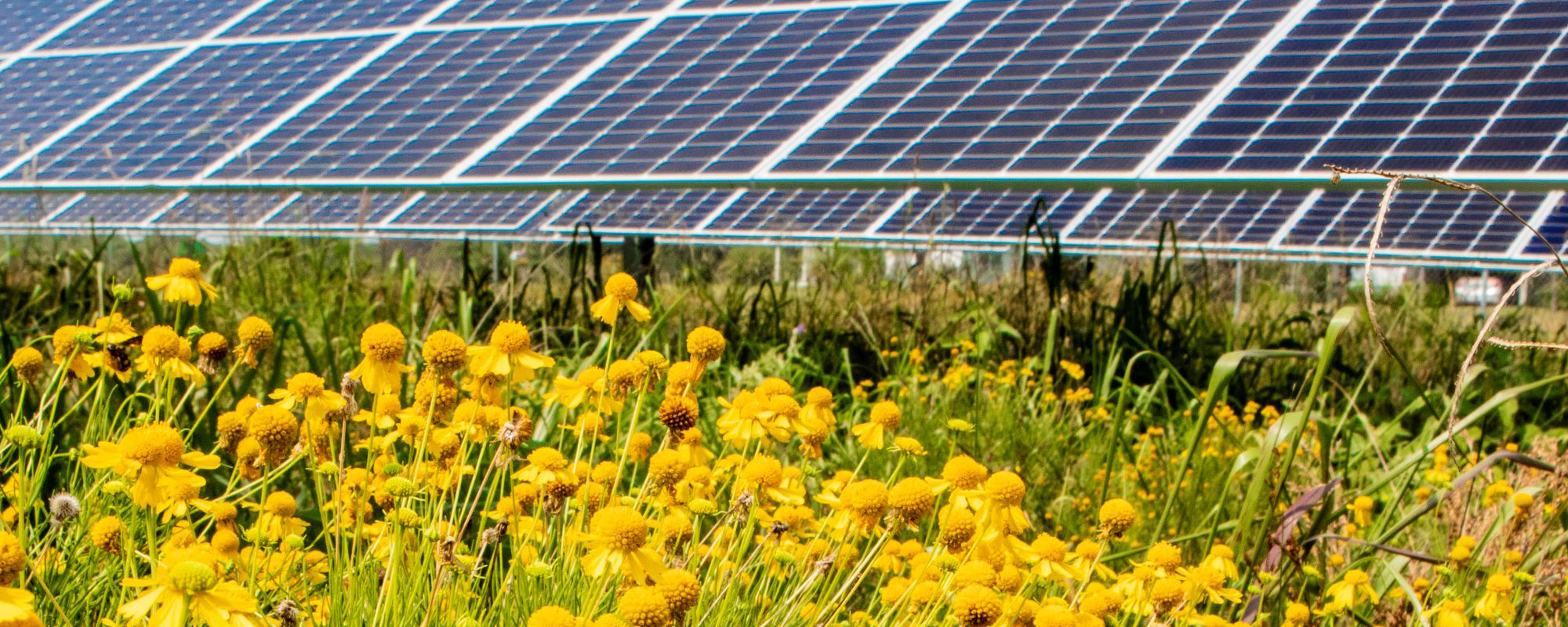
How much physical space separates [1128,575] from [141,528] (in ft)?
5.29

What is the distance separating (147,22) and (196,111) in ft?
14.3

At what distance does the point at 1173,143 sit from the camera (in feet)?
20.5

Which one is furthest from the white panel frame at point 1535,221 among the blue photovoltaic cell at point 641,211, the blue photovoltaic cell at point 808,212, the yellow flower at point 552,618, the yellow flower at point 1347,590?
the yellow flower at point 552,618

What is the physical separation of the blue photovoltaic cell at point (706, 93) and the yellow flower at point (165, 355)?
4.36 m

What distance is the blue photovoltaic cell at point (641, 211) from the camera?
9484mm

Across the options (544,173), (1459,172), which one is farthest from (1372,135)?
(544,173)

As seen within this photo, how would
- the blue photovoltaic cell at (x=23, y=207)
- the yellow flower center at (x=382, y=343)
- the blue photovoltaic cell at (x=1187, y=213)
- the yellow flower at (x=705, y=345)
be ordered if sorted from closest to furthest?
the yellow flower center at (x=382, y=343)
the yellow flower at (x=705, y=345)
the blue photovoltaic cell at (x=1187, y=213)
the blue photovoltaic cell at (x=23, y=207)

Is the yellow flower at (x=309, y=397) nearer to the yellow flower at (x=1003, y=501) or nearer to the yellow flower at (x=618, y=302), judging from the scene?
the yellow flower at (x=618, y=302)

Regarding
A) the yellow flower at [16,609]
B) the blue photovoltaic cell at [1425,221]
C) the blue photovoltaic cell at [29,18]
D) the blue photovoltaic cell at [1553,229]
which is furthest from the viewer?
the blue photovoltaic cell at [29,18]

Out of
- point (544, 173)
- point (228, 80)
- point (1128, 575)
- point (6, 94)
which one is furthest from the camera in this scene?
point (6, 94)

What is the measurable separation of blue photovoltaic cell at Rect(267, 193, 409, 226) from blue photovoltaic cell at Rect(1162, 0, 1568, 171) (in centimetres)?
575

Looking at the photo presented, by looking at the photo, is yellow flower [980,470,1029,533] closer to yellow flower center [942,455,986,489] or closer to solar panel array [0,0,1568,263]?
yellow flower center [942,455,986,489]

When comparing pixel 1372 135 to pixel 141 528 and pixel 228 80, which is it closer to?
pixel 141 528

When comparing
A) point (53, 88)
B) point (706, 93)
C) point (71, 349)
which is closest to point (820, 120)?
point (706, 93)
